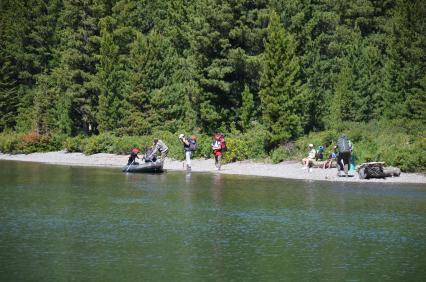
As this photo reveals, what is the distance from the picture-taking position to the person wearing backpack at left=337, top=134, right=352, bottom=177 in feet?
123

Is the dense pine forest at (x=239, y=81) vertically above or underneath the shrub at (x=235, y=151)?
above

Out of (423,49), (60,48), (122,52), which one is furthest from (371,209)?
(60,48)

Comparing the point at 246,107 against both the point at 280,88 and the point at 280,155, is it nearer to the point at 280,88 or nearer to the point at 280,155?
the point at 280,88

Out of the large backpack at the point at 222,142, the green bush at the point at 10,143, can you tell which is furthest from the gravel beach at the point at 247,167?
the green bush at the point at 10,143

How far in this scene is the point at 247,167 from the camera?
47.7 metres

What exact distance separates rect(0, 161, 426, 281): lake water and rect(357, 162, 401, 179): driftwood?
5.49 feet

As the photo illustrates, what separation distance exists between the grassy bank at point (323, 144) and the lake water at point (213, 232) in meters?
4.51

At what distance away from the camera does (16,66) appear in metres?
98.9

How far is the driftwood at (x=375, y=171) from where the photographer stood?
38.1 m

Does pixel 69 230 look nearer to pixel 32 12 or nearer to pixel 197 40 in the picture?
pixel 197 40

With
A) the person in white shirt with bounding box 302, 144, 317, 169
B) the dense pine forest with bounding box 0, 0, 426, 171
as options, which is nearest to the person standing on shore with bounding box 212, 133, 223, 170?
the dense pine forest with bounding box 0, 0, 426, 171

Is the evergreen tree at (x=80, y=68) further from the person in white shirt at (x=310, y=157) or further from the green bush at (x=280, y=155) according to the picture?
the person in white shirt at (x=310, y=157)

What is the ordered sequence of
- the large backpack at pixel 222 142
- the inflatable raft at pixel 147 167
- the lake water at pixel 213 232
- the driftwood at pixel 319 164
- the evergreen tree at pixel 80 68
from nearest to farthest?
the lake water at pixel 213 232
the driftwood at pixel 319 164
the inflatable raft at pixel 147 167
the large backpack at pixel 222 142
the evergreen tree at pixel 80 68

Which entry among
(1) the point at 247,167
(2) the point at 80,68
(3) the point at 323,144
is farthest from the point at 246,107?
(2) the point at 80,68
